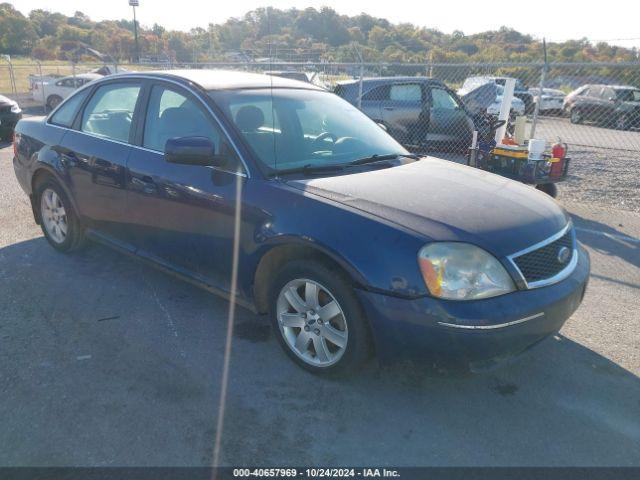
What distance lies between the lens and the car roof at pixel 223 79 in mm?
3770

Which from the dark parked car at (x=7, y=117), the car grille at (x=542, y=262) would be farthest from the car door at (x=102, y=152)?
the dark parked car at (x=7, y=117)

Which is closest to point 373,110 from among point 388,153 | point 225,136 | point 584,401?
point 388,153

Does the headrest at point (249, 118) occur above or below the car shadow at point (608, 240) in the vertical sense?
above

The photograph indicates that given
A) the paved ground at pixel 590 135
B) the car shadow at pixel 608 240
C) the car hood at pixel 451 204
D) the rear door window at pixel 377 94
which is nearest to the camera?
the car hood at pixel 451 204

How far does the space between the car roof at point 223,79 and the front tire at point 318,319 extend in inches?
60.3

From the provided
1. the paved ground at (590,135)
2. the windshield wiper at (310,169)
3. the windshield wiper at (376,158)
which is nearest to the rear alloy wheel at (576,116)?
the paved ground at (590,135)

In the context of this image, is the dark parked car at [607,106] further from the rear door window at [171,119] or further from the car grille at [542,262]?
the rear door window at [171,119]

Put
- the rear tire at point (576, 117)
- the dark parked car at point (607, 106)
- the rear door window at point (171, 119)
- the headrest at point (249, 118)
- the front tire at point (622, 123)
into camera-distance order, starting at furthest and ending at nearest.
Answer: the rear tire at point (576, 117) < the front tire at point (622, 123) < the dark parked car at point (607, 106) < the rear door window at point (171, 119) < the headrest at point (249, 118)

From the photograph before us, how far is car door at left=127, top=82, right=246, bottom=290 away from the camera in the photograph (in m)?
3.37

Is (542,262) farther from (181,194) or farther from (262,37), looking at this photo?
(262,37)

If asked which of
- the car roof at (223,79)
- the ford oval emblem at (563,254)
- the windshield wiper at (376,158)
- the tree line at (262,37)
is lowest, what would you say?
the ford oval emblem at (563,254)

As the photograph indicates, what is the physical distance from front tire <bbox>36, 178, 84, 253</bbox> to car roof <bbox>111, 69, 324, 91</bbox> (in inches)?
49.5

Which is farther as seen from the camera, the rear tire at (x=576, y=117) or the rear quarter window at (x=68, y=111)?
the rear tire at (x=576, y=117)

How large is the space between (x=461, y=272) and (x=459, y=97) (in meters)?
8.92
